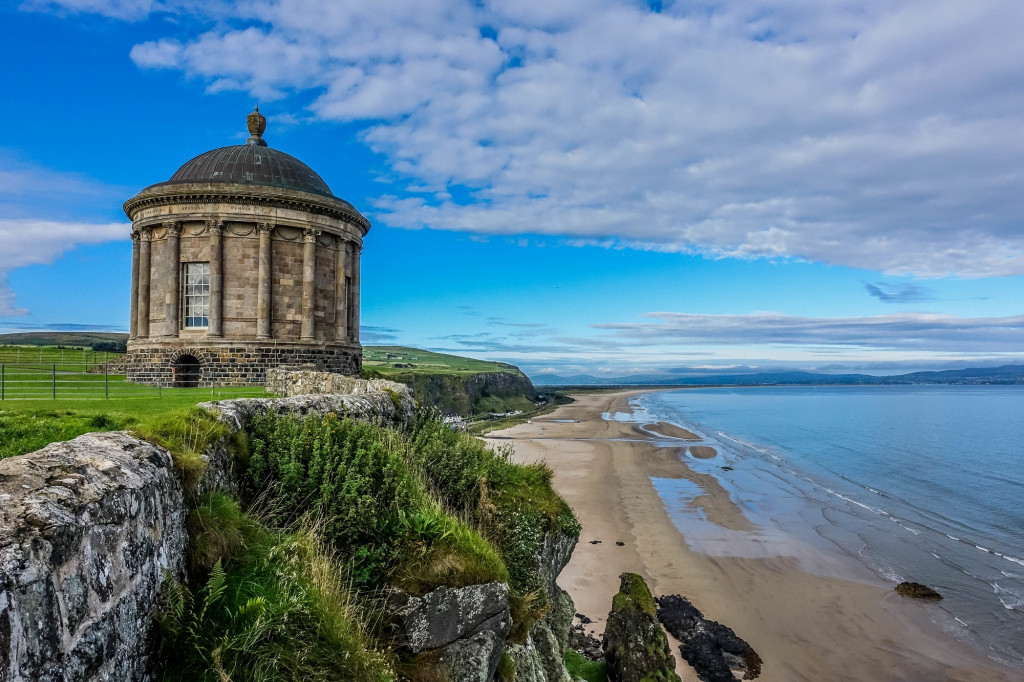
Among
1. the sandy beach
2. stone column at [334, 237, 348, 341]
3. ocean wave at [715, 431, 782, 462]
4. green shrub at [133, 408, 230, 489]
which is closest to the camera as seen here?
green shrub at [133, 408, 230, 489]

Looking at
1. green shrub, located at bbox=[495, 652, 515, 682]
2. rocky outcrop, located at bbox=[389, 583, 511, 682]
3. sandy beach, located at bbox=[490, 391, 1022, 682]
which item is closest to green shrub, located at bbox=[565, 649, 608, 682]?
sandy beach, located at bbox=[490, 391, 1022, 682]

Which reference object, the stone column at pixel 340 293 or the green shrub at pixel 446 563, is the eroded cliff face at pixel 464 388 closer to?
the stone column at pixel 340 293

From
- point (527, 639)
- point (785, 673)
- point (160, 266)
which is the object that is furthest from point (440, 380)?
point (527, 639)

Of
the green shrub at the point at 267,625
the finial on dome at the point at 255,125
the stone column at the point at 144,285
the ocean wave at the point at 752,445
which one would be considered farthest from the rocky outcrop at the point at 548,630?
the ocean wave at the point at 752,445

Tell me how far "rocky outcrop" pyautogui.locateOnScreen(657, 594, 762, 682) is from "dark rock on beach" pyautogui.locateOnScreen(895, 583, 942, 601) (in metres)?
7.51

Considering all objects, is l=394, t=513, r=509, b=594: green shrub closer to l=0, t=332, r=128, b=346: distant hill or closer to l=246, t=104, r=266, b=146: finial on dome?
l=246, t=104, r=266, b=146: finial on dome

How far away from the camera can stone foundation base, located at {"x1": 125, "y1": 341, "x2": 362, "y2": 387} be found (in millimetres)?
25203

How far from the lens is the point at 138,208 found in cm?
2619

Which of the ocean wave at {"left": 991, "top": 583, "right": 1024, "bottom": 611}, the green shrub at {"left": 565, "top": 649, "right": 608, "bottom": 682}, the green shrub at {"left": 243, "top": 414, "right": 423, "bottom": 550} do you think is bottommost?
the ocean wave at {"left": 991, "top": 583, "right": 1024, "bottom": 611}

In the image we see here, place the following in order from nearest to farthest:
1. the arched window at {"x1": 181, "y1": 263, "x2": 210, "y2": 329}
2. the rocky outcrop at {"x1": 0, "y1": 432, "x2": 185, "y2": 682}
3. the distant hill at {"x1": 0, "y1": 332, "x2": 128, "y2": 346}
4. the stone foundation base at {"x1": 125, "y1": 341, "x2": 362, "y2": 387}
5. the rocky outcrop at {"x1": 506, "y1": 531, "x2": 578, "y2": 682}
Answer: the rocky outcrop at {"x1": 0, "y1": 432, "x2": 185, "y2": 682} < the rocky outcrop at {"x1": 506, "y1": 531, "x2": 578, "y2": 682} < the stone foundation base at {"x1": 125, "y1": 341, "x2": 362, "y2": 387} < the arched window at {"x1": 181, "y1": 263, "x2": 210, "y2": 329} < the distant hill at {"x1": 0, "y1": 332, "x2": 128, "y2": 346}

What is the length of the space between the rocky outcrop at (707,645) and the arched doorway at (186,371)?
830 inches

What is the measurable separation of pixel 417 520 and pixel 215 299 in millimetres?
21850

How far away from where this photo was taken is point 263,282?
25.7m

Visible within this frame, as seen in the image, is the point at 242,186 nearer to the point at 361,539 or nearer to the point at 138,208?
the point at 138,208
